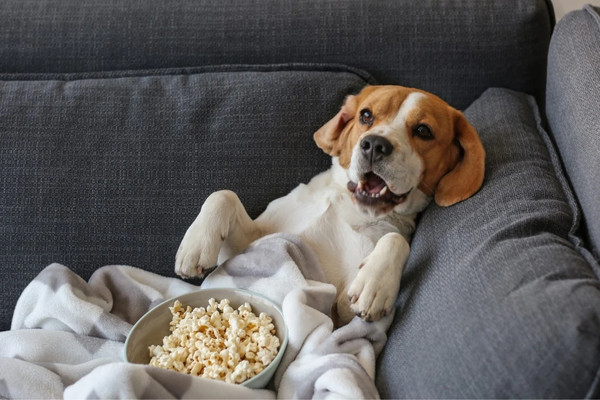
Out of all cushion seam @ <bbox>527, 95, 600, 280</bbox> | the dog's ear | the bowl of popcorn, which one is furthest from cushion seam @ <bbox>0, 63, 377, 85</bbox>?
the bowl of popcorn

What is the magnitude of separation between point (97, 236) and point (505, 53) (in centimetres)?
126

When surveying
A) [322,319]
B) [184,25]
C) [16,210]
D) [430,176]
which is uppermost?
[184,25]

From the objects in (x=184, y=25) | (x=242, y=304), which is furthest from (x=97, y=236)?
(x=184, y=25)

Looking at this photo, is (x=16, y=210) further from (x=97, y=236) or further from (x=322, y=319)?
(x=322, y=319)

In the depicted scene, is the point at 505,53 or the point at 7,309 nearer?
the point at 7,309

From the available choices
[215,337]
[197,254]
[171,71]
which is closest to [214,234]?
[197,254]

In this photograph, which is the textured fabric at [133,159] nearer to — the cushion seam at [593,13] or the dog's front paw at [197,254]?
the dog's front paw at [197,254]

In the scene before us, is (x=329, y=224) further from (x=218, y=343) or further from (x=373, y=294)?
(x=218, y=343)

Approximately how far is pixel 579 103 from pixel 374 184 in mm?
508

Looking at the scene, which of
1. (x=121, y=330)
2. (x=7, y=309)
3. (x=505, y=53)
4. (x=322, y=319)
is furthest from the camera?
(x=505, y=53)

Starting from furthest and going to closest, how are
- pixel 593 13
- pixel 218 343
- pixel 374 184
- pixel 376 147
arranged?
pixel 593 13
pixel 374 184
pixel 376 147
pixel 218 343

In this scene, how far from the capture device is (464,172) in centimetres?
140

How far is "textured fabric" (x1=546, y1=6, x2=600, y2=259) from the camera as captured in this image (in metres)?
1.25

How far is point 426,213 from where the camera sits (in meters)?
1.46
